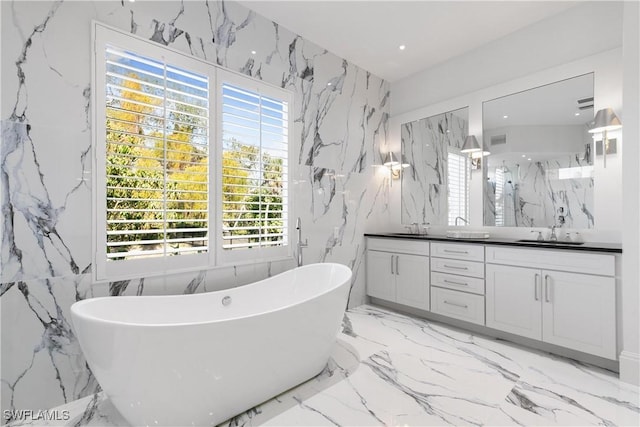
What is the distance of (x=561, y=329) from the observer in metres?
2.33

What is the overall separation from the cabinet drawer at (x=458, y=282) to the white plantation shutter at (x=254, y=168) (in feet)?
5.01

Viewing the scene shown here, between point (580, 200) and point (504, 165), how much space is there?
2.30 feet

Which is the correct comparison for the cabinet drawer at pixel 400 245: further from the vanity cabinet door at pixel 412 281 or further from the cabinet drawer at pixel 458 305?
the cabinet drawer at pixel 458 305

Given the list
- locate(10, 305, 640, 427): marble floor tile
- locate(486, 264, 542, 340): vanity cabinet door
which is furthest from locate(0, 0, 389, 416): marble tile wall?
locate(486, 264, 542, 340): vanity cabinet door

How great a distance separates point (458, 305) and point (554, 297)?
30.9 inches

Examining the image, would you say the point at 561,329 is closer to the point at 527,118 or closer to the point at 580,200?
the point at 580,200

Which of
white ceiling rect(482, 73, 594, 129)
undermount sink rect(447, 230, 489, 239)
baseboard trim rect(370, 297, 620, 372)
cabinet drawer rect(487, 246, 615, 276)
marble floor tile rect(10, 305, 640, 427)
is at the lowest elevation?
marble floor tile rect(10, 305, 640, 427)

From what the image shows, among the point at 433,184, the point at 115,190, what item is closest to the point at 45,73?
the point at 115,190

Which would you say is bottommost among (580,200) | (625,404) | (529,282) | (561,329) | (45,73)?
(625,404)

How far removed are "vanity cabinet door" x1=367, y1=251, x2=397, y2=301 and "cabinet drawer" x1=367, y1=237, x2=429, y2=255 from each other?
63 millimetres

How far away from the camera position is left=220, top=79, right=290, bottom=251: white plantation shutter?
8.43ft

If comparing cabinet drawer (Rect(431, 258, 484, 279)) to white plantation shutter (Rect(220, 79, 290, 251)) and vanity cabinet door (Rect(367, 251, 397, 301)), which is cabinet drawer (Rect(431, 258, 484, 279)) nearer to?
vanity cabinet door (Rect(367, 251, 397, 301))

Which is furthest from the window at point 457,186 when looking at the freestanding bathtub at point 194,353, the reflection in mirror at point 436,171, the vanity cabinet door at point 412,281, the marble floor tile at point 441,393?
the freestanding bathtub at point 194,353

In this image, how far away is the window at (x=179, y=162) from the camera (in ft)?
6.55
